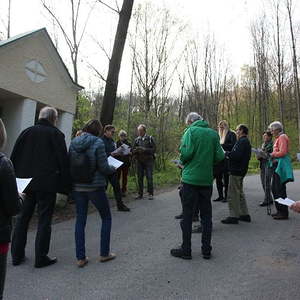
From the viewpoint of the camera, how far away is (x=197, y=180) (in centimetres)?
454

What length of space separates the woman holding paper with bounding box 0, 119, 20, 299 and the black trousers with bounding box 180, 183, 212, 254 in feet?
8.44

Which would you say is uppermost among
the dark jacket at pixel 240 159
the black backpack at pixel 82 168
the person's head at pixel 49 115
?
the person's head at pixel 49 115

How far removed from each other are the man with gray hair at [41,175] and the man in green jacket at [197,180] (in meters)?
1.64

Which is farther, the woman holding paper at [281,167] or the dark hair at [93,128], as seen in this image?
the woman holding paper at [281,167]

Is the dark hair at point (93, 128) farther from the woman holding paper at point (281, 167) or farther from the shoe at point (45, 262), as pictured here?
the woman holding paper at point (281, 167)

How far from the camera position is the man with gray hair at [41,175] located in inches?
167

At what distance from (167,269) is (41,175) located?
2.03 metres

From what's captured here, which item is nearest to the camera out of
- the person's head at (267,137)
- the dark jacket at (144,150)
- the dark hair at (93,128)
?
the dark hair at (93,128)

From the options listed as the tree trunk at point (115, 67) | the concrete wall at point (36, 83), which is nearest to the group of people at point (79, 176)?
the concrete wall at point (36, 83)

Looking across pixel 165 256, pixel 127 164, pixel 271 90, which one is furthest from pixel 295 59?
pixel 165 256

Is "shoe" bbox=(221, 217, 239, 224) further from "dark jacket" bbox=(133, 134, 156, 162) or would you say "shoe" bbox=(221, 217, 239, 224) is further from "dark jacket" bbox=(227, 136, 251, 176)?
"dark jacket" bbox=(133, 134, 156, 162)

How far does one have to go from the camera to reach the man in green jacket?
4.54 m

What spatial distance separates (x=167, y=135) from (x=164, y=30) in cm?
1107

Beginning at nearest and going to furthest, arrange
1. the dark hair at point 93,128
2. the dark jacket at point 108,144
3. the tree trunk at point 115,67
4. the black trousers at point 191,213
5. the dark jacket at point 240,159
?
the dark hair at point 93,128, the black trousers at point 191,213, the dark jacket at point 240,159, the dark jacket at point 108,144, the tree trunk at point 115,67
